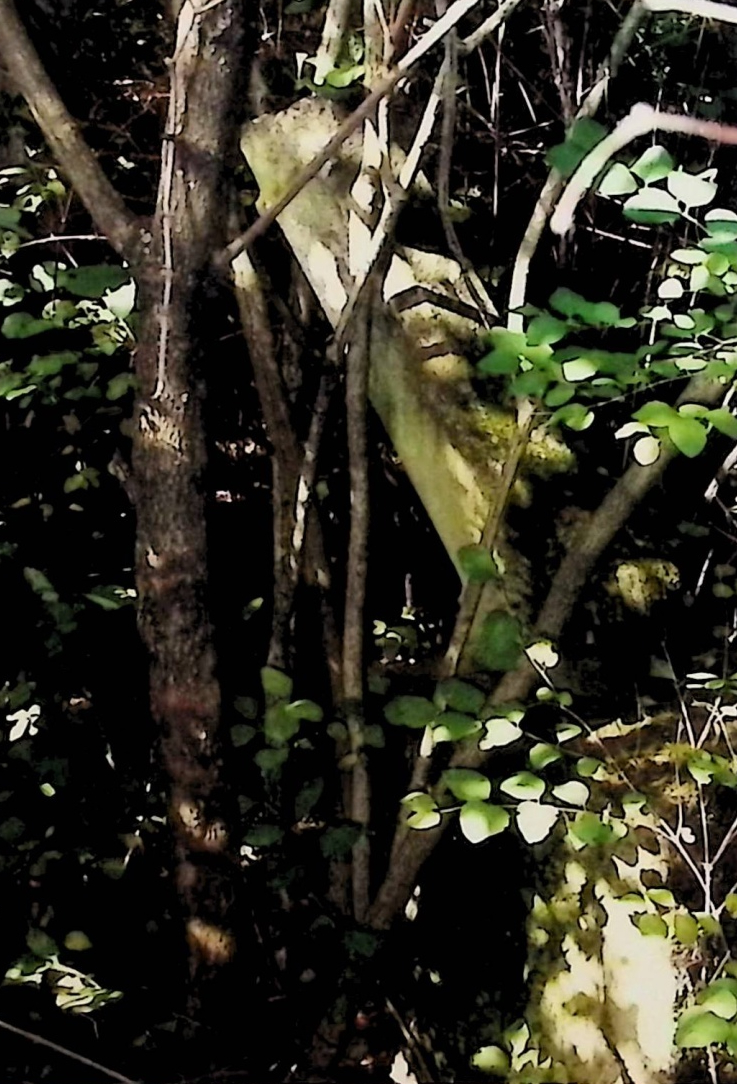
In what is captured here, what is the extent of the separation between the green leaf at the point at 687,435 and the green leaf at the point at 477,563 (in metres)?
0.30

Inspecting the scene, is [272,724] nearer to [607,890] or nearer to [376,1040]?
[607,890]

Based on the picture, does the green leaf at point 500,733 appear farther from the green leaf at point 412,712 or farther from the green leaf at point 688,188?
the green leaf at point 688,188

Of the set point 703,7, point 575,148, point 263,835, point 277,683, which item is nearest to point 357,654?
point 277,683

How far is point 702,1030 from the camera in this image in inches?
33.4

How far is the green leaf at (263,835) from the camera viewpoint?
4.16 feet

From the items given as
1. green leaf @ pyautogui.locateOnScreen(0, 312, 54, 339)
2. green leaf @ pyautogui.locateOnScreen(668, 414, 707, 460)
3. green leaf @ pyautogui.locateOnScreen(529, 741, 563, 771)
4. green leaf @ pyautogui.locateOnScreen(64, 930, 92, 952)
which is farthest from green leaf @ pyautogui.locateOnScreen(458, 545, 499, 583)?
green leaf @ pyautogui.locateOnScreen(64, 930, 92, 952)

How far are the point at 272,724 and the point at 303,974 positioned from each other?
45cm

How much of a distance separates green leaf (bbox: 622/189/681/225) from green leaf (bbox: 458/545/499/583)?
14.7 inches

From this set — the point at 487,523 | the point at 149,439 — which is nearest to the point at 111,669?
the point at 149,439

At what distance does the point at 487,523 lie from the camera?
1173 millimetres

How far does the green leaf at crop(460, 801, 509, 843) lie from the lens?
3.10 feet

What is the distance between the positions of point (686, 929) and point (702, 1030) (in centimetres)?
12

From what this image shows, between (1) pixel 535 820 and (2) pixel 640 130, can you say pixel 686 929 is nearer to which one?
(1) pixel 535 820

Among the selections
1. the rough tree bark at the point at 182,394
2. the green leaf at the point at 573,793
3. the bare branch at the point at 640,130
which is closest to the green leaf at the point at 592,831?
the green leaf at the point at 573,793
